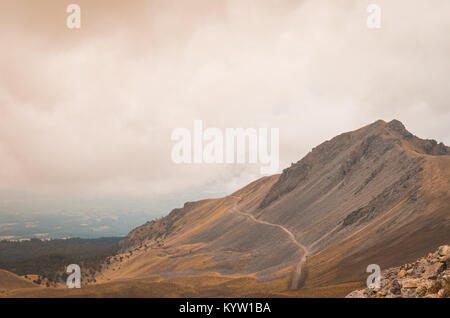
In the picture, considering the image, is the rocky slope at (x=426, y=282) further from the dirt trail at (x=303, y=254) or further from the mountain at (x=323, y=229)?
the dirt trail at (x=303, y=254)

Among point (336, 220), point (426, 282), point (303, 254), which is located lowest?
point (303, 254)

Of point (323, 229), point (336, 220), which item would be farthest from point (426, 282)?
point (336, 220)

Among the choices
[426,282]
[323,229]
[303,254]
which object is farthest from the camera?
[323,229]

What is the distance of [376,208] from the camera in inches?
3570

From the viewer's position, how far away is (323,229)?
10225cm

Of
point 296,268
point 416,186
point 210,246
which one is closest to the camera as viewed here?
point 296,268

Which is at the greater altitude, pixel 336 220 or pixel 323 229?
pixel 336 220

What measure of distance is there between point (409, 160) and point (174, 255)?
325 ft

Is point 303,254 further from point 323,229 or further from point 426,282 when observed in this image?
point 426,282

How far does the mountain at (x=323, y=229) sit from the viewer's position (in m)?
61.6

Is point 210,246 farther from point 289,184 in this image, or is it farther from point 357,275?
point 357,275

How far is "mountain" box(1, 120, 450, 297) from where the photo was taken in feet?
202

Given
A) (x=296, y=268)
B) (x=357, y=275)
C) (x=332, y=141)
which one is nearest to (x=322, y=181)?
(x=332, y=141)

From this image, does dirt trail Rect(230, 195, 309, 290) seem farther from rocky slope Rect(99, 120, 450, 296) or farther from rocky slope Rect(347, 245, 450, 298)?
rocky slope Rect(347, 245, 450, 298)
